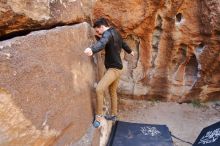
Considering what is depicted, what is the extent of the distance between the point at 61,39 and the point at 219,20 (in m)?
2.47

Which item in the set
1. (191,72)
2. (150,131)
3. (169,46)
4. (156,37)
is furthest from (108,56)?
(191,72)

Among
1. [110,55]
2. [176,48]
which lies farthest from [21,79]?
[176,48]

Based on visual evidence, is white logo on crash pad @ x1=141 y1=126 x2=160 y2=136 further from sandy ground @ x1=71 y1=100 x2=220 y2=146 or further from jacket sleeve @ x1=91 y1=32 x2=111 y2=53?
jacket sleeve @ x1=91 y1=32 x2=111 y2=53

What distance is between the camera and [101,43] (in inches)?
136

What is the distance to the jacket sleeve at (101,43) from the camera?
339 cm

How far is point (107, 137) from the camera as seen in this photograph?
13.3 ft

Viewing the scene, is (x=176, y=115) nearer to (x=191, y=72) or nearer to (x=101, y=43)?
(x=191, y=72)

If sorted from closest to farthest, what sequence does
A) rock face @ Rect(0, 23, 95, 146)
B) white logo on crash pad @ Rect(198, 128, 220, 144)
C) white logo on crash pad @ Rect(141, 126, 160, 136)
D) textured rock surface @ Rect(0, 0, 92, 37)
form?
rock face @ Rect(0, 23, 95, 146) < textured rock surface @ Rect(0, 0, 92, 37) < white logo on crash pad @ Rect(198, 128, 220, 144) < white logo on crash pad @ Rect(141, 126, 160, 136)

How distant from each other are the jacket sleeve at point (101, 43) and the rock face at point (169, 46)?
3.52 feet

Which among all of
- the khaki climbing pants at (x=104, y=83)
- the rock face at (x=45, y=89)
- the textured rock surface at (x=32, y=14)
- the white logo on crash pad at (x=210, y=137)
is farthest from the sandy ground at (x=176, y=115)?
the textured rock surface at (x=32, y=14)

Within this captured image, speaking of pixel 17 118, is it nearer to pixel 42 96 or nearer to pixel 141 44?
pixel 42 96

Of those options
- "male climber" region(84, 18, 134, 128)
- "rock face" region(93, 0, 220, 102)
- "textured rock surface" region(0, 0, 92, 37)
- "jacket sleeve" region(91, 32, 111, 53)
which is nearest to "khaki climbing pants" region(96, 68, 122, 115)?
"male climber" region(84, 18, 134, 128)

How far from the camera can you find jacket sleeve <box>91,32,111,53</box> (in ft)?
11.1

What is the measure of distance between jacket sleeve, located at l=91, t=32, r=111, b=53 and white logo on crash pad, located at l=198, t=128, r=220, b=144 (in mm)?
1682
